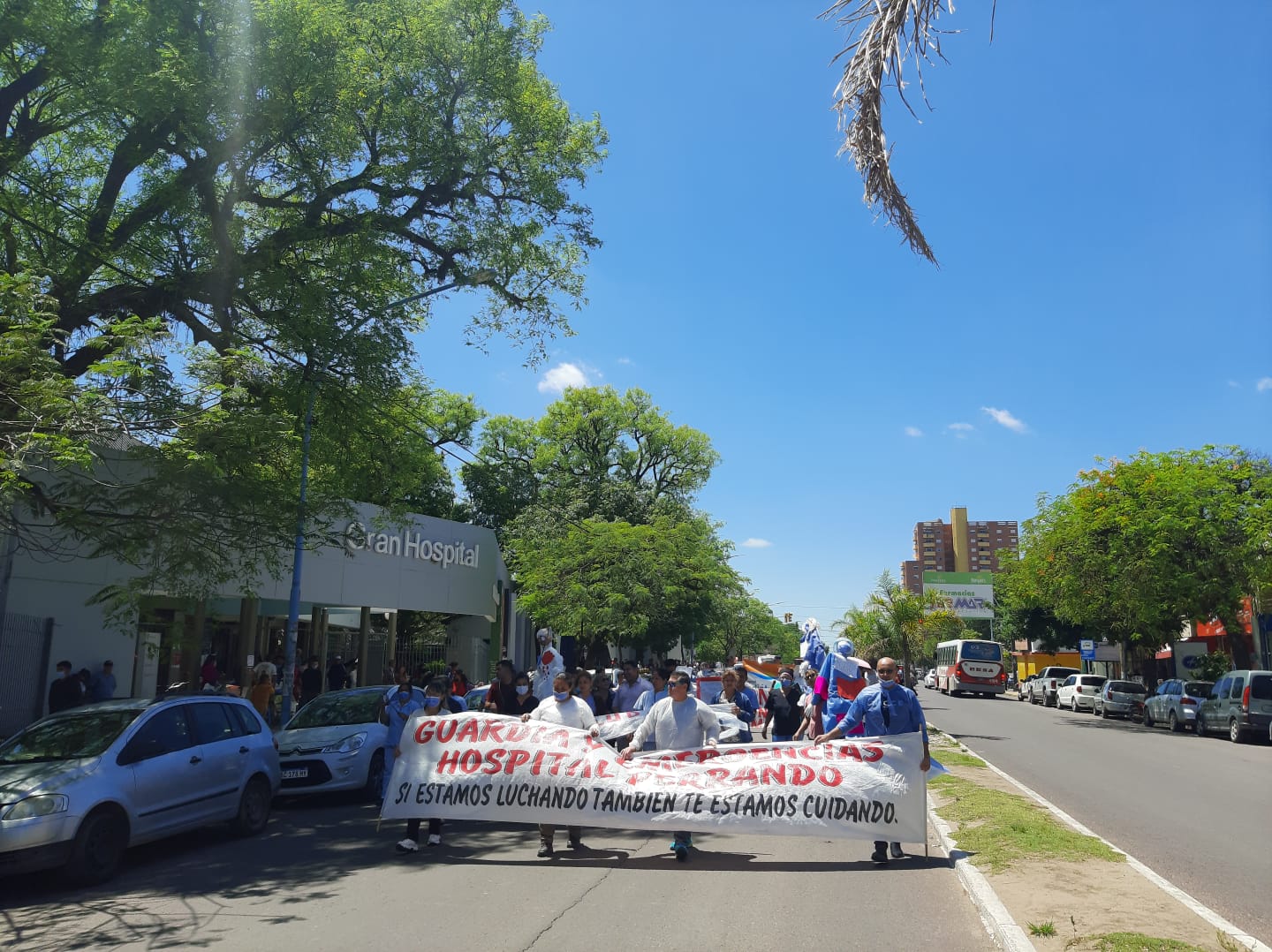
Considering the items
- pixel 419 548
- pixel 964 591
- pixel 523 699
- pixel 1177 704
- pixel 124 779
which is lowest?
pixel 1177 704

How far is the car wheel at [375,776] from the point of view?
12.7 metres

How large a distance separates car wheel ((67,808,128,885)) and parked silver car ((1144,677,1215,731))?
2722 cm

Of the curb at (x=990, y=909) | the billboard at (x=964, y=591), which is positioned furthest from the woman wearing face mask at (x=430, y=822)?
the billboard at (x=964, y=591)

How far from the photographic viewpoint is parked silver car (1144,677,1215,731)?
26.9 meters

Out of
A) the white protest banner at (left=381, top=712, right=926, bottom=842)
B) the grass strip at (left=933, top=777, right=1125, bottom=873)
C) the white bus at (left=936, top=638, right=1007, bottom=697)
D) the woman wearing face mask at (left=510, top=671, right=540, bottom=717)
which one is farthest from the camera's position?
the white bus at (left=936, top=638, right=1007, bottom=697)

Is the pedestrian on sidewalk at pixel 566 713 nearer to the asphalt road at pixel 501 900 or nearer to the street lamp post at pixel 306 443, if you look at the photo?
the asphalt road at pixel 501 900

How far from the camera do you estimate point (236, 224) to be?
649 inches

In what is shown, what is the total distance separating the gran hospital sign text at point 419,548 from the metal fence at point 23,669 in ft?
25.6

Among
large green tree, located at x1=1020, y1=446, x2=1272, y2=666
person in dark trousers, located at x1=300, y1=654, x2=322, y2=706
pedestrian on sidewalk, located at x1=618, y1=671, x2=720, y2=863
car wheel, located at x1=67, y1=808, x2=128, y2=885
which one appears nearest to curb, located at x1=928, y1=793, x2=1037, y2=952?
pedestrian on sidewalk, located at x1=618, y1=671, x2=720, y2=863

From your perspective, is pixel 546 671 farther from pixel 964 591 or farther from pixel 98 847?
pixel 964 591

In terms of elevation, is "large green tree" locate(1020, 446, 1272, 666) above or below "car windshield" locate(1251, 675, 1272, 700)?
above

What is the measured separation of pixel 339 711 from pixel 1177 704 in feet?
80.2

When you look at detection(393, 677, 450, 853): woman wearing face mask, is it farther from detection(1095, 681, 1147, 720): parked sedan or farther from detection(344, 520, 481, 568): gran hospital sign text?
detection(1095, 681, 1147, 720): parked sedan

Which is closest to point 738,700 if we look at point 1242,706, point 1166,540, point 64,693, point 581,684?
point 581,684
